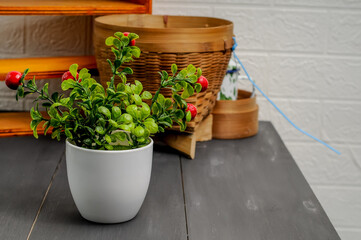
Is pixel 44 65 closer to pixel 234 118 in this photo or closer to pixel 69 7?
pixel 69 7

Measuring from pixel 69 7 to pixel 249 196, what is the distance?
0.68 meters

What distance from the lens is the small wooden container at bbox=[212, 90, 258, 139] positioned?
1.39 m

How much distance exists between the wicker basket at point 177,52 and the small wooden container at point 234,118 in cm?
9

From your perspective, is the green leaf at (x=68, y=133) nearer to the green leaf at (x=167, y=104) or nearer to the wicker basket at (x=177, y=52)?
the green leaf at (x=167, y=104)

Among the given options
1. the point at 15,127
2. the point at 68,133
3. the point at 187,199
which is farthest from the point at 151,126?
the point at 15,127

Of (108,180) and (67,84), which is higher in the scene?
(67,84)

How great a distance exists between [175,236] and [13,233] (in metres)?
0.27

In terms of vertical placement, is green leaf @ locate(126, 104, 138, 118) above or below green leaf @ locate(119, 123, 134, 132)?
above

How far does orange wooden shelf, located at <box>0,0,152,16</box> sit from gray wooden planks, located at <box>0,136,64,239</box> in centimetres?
34

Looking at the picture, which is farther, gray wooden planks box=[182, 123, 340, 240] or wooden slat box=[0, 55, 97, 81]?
wooden slat box=[0, 55, 97, 81]

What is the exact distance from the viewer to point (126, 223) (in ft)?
2.93

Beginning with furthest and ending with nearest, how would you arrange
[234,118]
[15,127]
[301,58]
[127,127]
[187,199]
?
1. [301,58]
2. [234,118]
3. [15,127]
4. [187,199]
5. [127,127]

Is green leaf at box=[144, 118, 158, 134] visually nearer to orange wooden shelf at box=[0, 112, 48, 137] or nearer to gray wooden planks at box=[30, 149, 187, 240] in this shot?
gray wooden planks at box=[30, 149, 187, 240]

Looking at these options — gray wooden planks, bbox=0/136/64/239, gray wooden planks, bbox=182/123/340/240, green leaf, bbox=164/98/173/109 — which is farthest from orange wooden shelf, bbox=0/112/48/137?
green leaf, bbox=164/98/173/109
